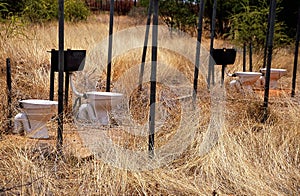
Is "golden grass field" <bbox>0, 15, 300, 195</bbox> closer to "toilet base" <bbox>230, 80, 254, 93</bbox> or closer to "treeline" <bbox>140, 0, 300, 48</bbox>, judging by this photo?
"toilet base" <bbox>230, 80, 254, 93</bbox>

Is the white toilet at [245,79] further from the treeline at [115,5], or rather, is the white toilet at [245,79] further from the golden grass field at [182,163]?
the treeline at [115,5]

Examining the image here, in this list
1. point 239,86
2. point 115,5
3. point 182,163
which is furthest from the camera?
point 115,5

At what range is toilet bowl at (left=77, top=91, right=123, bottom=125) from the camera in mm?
5078

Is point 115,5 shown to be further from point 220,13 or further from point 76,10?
point 76,10

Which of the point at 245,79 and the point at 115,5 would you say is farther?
the point at 115,5

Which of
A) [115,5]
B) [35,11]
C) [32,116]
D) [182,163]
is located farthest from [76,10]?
[182,163]

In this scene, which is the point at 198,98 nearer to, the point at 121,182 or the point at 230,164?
the point at 230,164

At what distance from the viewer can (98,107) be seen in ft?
16.8

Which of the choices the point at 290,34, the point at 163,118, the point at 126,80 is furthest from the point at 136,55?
the point at 290,34

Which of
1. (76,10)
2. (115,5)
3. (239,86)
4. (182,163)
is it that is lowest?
(182,163)

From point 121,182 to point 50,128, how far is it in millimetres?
→ 1739

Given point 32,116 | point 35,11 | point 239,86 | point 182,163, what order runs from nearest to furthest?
point 182,163, point 32,116, point 239,86, point 35,11

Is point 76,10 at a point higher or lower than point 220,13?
lower

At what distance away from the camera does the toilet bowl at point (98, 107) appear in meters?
5.08
